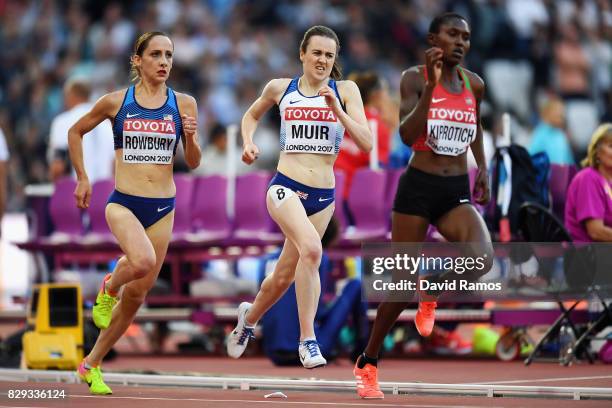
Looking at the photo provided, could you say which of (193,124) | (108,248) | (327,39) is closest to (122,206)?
(193,124)

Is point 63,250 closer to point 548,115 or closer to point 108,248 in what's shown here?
point 108,248

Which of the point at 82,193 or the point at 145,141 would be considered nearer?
the point at 82,193

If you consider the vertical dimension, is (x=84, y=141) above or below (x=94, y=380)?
above

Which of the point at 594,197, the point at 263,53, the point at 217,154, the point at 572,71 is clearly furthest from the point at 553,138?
the point at 263,53

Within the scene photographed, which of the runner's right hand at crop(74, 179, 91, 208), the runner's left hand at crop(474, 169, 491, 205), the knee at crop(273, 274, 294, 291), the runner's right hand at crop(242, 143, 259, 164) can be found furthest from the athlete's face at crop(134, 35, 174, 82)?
the runner's left hand at crop(474, 169, 491, 205)

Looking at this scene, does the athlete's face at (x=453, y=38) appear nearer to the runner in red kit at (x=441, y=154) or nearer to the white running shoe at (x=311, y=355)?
the runner in red kit at (x=441, y=154)

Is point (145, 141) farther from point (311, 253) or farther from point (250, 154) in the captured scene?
point (311, 253)

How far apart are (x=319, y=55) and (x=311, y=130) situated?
0.51 metres

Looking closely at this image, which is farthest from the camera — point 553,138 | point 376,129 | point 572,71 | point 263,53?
point 263,53

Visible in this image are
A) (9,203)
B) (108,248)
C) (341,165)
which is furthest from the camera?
(9,203)

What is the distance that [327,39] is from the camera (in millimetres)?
10234

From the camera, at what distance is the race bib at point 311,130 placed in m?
10.2

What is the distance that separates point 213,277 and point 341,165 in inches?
71.7

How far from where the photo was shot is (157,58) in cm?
1052
